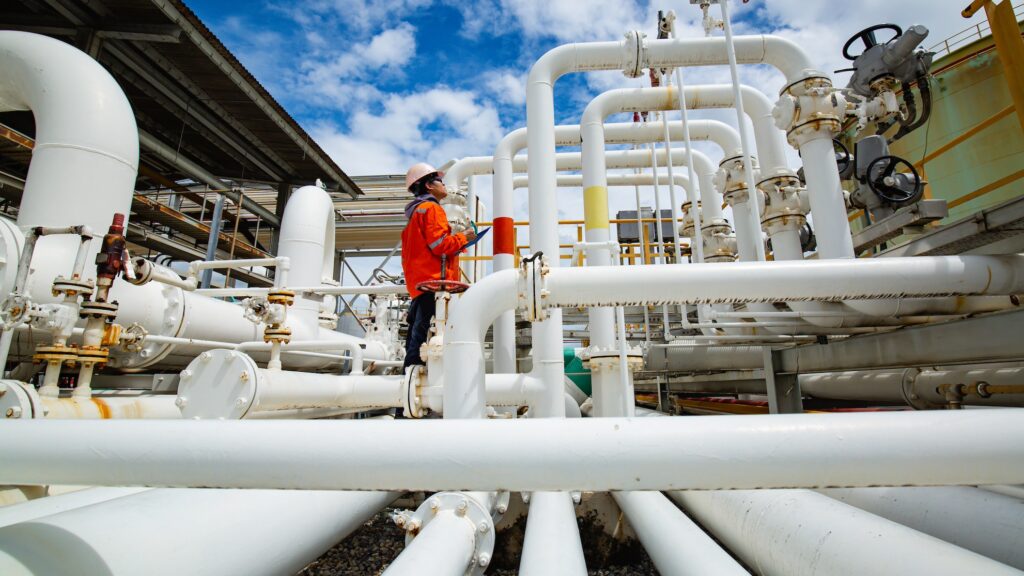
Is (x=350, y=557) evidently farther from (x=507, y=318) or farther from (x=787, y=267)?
(x=787, y=267)

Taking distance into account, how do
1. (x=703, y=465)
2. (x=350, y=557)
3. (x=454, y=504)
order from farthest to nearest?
(x=350, y=557) < (x=454, y=504) < (x=703, y=465)

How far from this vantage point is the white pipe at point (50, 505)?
1.07 meters

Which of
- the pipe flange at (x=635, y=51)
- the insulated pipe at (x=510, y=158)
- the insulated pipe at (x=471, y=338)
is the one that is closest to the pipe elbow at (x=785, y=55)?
the pipe flange at (x=635, y=51)

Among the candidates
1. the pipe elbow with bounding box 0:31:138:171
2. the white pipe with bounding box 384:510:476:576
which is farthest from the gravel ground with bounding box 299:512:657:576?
the pipe elbow with bounding box 0:31:138:171

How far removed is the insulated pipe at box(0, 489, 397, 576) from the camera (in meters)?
0.78

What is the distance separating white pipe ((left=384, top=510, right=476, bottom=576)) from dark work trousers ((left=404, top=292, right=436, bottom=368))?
49.5 inches

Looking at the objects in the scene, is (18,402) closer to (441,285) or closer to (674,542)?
(441,285)

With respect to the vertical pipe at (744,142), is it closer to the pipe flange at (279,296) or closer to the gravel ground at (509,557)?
the gravel ground at (509,557)

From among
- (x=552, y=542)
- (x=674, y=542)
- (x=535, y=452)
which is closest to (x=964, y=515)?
(x=674, y=542)

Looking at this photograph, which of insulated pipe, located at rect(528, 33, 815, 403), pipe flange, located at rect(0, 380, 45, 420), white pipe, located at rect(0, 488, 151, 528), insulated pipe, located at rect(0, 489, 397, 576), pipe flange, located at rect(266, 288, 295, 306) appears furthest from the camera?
insulated pipe, located at rect(528, 33, 815, 403)

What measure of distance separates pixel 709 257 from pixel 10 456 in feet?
12.8

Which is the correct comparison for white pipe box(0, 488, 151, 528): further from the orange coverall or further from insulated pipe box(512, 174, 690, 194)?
insulated pipe box(512, 174, 690, 194)

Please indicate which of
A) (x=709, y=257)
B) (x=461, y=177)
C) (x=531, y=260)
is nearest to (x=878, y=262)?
(x=531, y=260)

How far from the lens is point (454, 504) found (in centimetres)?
140
